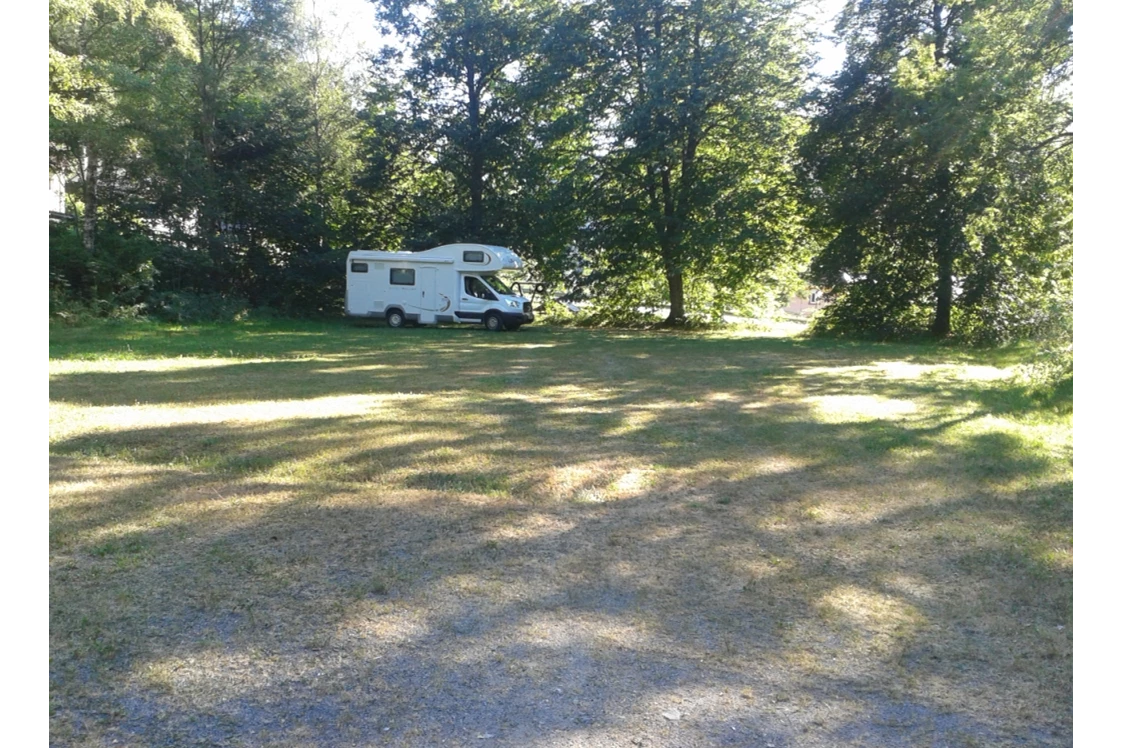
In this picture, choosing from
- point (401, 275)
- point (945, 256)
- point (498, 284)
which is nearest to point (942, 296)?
point (945, 256)

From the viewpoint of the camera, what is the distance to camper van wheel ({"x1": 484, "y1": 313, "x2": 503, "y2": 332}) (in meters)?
25.5

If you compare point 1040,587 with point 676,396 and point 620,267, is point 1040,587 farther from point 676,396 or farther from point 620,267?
point 620,267

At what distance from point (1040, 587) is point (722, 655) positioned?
2003mm

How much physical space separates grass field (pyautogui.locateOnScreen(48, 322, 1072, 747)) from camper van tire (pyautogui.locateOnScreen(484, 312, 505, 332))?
16.1 metres

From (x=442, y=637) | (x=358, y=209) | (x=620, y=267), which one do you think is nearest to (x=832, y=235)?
(x=620, y=267)

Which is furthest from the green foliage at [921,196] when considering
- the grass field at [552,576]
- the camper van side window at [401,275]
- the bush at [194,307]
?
the bush at [194,307]

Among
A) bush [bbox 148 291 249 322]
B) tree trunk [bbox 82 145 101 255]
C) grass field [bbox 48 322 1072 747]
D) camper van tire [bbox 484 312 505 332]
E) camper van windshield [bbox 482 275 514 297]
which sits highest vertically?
tree trunk [bbox 82 145 101 255]

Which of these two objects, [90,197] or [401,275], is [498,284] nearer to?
[401,275]

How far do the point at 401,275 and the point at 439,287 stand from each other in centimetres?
153

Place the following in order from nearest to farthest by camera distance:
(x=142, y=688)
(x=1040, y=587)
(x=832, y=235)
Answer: (x=142, y=688) → (x=1040, y=587) → (x=832, y=235)

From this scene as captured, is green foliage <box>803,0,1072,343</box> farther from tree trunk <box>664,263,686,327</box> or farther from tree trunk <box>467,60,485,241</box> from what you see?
tree trunk <box>467,60,485,241</box>

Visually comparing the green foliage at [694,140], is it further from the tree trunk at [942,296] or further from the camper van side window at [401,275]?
the camper van side window at [401,275]

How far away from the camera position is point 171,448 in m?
7.02

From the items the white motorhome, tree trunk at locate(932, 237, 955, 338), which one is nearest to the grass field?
tree trunk at locate(932, 237, 955, 338)
